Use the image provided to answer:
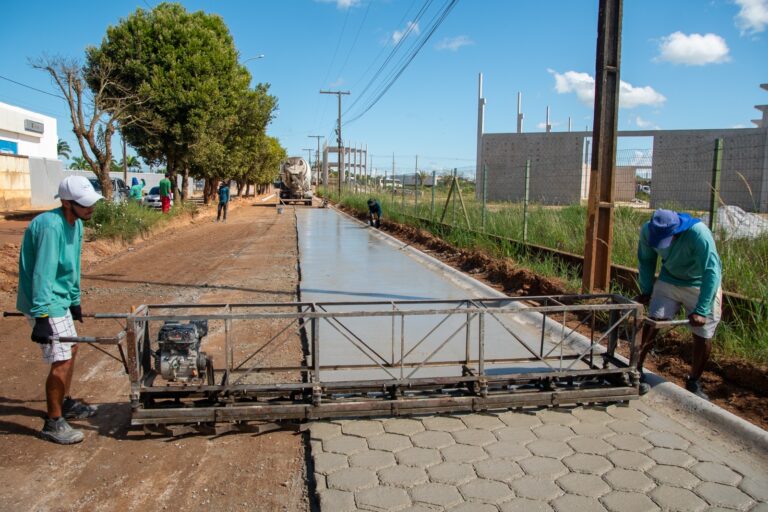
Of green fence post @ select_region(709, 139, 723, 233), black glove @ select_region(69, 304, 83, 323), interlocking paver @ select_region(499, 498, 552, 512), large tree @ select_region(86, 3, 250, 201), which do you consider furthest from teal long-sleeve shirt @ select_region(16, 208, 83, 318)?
large tree @ select_region(86, 3, 250, 201)

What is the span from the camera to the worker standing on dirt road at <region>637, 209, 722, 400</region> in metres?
4.40

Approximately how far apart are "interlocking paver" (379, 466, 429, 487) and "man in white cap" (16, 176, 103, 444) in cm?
215

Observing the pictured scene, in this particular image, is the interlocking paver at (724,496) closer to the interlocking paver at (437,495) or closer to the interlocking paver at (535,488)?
the interlocking paver at (535,488)

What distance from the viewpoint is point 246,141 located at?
1297 inches

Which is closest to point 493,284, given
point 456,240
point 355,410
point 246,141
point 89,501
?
point 456,240

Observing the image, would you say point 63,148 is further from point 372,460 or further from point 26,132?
point 372,460

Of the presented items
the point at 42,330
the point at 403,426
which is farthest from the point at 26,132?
the point at 403,426

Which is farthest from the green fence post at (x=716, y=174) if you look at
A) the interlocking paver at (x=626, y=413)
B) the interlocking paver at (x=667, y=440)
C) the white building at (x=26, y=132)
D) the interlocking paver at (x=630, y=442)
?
the white building at (x=26, y=132)

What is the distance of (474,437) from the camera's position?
410cm

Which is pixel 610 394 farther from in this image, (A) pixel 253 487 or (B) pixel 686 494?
(A) pixel 253 487

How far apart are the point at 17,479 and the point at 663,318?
15.7 ft

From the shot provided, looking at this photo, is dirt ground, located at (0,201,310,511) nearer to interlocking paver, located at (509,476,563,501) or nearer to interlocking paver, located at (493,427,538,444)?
interlocking paver, located at (509,476,563,501)

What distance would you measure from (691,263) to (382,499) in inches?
120

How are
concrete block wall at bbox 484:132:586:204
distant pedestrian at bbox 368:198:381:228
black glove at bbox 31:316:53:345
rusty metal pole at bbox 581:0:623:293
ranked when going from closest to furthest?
black glove at bbox 31:316:53:345, rusty metal pole at bbox 581:0:623:293, distant pedestrian at bbox 368:198:381:228, concrete block wall at bbox 484:132:586:204
